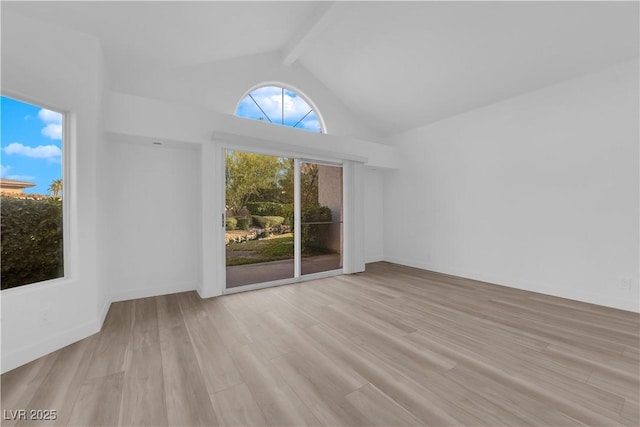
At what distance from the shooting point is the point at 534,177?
3.91 meters

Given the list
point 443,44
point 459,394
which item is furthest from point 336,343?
point 443,44

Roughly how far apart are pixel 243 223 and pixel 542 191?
5.03m

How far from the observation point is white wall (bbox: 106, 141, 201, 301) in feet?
11.4

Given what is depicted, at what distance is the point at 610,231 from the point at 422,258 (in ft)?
8.96

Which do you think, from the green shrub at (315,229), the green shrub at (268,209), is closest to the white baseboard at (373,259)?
the green shrub at (315,229)

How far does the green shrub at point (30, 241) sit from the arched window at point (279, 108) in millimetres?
2844

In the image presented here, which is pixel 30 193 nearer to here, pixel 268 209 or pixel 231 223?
pixel 231 223

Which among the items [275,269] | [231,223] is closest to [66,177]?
[231,223]

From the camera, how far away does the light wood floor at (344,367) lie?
61.6 inches

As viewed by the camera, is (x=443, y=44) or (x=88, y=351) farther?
(x=443, y=44)

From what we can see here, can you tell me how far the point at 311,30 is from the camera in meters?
3.82

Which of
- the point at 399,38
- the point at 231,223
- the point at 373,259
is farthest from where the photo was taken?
the point at 373,259

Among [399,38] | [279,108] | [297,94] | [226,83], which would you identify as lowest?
[279,108]

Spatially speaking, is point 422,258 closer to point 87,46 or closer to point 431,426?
point 431,426
